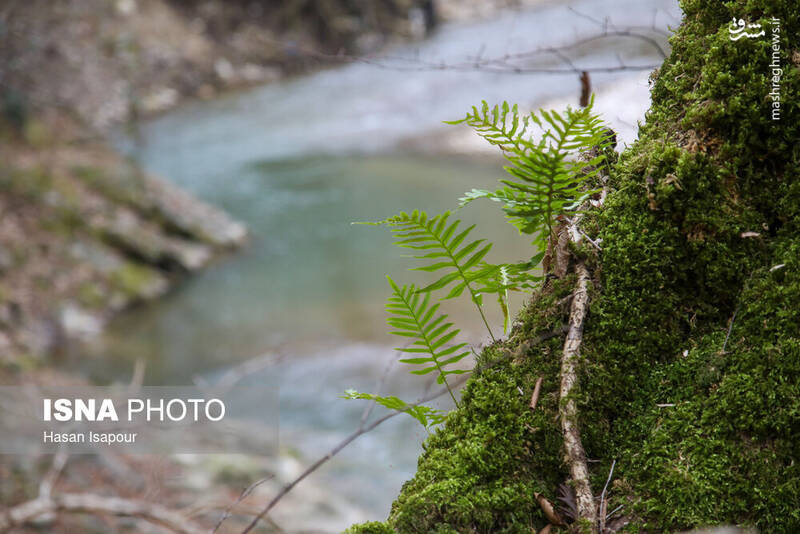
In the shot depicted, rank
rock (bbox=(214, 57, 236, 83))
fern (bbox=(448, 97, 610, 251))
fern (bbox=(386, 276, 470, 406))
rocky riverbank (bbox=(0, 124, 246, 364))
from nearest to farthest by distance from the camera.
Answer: fern (bbox=(448, 97, 610, 251)), fern (bbox=(386, 276, 470, 406)), rocky riverbank (bbox=(0, 124, 246, 364)), rock (bbox=(214, 57, 236, 83))

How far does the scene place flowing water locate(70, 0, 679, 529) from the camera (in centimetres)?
649

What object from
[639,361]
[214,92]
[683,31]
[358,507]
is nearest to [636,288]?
[639,361]

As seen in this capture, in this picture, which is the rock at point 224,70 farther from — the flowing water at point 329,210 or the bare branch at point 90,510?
the bare branch at point 90,510

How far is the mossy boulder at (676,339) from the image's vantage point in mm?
1192

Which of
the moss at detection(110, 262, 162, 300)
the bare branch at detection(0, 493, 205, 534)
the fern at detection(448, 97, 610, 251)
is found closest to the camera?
the fern at detection(448, 97, 610, 251)

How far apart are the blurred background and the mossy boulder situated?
1.20ft

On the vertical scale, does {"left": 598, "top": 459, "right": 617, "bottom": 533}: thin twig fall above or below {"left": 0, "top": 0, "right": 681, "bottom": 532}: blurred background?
below

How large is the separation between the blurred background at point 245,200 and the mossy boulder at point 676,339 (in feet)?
1.20

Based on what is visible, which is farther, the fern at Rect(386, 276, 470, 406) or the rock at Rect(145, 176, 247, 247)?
the rock at Rect(145, 176, 247, 247)

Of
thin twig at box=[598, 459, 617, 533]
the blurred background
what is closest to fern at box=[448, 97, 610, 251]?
the blurred background

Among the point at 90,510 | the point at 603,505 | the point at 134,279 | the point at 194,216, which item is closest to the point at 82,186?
the point at 194,216

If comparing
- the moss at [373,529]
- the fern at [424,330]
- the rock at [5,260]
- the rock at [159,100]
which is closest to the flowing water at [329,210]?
the rock at [159,100]

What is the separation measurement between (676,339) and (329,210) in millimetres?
10462

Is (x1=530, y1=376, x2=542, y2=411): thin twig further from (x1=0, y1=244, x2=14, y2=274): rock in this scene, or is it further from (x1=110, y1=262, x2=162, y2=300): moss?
(x1=110, y1=262, x2=162, y2=300): moss
